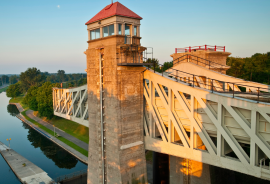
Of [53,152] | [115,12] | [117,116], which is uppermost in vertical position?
[115,12]

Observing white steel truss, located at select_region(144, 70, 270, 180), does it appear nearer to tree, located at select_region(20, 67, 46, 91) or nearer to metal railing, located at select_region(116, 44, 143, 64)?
metal railing, located at select_region(116, 44, 143, 64)

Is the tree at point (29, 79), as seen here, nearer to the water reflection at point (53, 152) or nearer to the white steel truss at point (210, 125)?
the water reflection at point (53, 152)

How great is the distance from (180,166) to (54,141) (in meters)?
34.1

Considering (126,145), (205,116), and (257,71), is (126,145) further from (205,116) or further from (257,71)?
(257,71)

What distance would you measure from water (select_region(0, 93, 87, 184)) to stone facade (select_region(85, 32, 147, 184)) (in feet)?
65.6

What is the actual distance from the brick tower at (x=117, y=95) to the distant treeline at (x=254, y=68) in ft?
109

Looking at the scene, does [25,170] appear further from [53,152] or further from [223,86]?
[223,86]

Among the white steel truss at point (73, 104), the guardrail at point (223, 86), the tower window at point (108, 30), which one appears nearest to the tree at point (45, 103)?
the white steel truss at point (73, 104)

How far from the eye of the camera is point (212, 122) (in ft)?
49.1

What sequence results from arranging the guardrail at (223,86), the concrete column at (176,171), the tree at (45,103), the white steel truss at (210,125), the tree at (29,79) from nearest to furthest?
the white steel truss at (210,125)
the guardrail at (223,86)
the concrete column at (176,171)
the tree at (45,103)
the tree at (29,79)

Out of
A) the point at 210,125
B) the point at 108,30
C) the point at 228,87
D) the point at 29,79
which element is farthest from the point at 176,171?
the point at 29,79

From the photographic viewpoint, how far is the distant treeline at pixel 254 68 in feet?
151

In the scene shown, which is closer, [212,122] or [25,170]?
[212,122]

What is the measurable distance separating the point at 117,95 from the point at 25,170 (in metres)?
25.1
